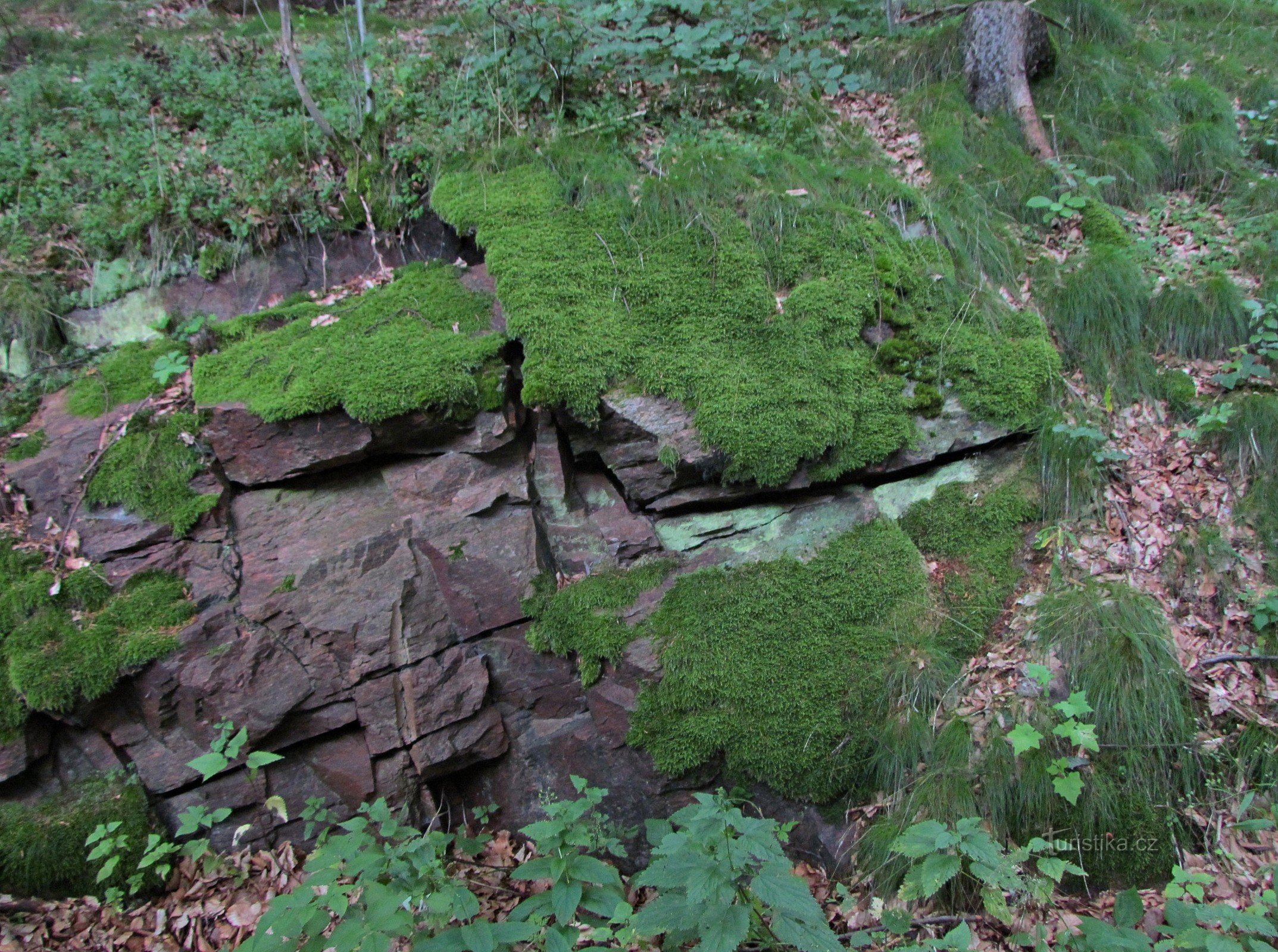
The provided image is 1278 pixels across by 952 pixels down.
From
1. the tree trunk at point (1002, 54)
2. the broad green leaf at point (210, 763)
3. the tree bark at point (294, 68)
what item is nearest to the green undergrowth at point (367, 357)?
the tree bark at point (294, 68)

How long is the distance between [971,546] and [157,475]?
4.88 metres

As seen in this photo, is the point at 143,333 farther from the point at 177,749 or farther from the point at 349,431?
the point at 177,749

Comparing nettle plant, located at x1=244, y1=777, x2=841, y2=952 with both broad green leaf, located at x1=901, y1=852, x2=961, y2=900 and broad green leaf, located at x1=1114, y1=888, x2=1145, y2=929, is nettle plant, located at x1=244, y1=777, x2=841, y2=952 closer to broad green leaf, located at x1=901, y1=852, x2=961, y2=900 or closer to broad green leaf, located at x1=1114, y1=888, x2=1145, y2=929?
broad green leaf, located at x1=901, y1=852, x2=961, y2=900

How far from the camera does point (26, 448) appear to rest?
14.4ft

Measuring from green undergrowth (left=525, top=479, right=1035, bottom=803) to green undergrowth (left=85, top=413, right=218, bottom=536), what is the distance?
2.16 metres

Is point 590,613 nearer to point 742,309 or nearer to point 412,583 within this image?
point 412,583

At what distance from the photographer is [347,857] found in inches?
111

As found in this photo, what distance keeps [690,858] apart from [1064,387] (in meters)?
3.80

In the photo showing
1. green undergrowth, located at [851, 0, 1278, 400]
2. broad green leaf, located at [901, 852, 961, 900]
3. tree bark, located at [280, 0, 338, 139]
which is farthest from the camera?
tree bark, located at [280, 0, 338, 139]

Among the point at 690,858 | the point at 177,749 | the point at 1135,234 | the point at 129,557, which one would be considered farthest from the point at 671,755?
the point at 1135,234

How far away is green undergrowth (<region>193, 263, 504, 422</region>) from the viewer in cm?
432

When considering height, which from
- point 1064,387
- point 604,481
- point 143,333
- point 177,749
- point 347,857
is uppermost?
point 143,333

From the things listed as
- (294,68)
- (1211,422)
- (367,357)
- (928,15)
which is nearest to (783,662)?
(1211,422)

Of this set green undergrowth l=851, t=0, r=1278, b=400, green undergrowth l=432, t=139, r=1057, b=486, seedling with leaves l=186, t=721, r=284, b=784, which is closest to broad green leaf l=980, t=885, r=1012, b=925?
green undergrowth l=432, t=139, r=1057, b=486
